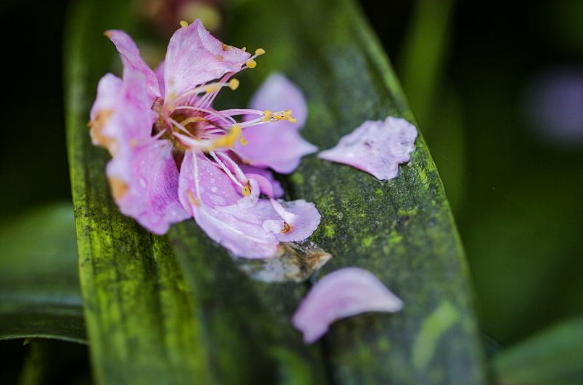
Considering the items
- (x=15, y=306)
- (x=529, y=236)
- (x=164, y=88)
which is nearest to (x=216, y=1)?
(x=164, y=88)

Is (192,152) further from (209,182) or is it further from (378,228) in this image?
(378,228)

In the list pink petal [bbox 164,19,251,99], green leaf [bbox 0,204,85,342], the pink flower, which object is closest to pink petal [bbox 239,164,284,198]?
the pink flower

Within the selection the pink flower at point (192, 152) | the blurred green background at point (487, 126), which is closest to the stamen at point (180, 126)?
the pink flower at point (192, 152)

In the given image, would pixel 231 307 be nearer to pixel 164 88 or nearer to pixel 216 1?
pixel 164 88

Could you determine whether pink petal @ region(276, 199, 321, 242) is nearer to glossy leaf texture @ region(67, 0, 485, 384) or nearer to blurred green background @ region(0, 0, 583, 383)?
glossy leaf texture @ region(67, 0, 485, 384)

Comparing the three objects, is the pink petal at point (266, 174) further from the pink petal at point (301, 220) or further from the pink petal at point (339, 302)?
the pink petal at point (339, 302)

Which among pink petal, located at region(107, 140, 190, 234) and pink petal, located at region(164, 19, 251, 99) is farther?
pink petal, located at region(164, 19, 251, 99)
